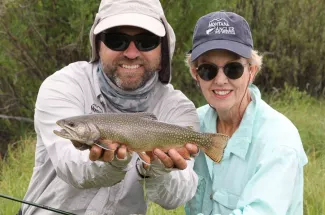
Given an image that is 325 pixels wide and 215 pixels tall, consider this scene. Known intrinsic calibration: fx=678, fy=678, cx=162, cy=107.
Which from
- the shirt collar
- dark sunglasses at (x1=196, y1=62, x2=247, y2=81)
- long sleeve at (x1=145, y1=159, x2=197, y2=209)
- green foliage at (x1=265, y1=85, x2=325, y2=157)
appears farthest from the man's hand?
green foliage at (x1=265, y1=85, x2=325, y2=157)

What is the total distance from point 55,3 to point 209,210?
5413 mm

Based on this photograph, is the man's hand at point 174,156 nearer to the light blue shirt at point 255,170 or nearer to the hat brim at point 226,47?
the light blue shirt at point 255,170

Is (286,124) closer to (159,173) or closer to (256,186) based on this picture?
(256,186)

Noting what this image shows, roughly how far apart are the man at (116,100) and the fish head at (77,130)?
40 centimetres

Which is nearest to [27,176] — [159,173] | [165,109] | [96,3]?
[96,3]

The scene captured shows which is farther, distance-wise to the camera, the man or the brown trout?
the man

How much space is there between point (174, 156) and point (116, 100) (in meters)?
0.70

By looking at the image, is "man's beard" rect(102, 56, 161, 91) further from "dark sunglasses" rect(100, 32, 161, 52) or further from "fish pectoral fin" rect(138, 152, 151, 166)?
"fish pectoral fin" rect(138, 152, 151, 166)

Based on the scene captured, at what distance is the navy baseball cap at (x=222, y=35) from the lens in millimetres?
3424

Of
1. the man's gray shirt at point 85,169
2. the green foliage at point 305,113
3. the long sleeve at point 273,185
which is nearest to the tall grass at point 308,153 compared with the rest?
the green foliage at point 305,113

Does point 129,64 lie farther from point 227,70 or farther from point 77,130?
point 77,130

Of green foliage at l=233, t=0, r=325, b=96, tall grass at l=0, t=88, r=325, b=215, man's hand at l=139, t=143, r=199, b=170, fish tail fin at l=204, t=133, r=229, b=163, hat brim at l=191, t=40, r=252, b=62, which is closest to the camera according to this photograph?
man's hand at l=139, t=143, r=199, b=170

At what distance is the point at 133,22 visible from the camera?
3.58m

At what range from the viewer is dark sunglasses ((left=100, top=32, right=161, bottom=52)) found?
362cm
